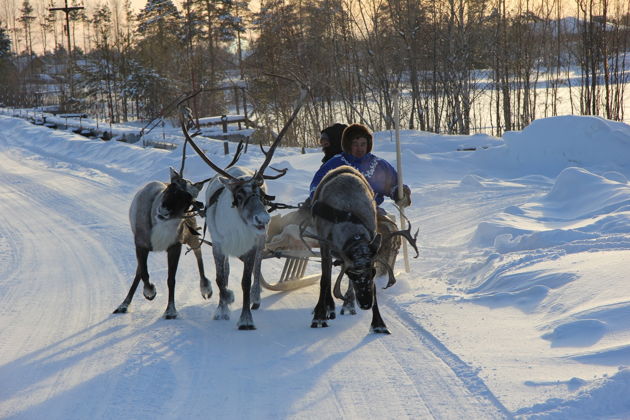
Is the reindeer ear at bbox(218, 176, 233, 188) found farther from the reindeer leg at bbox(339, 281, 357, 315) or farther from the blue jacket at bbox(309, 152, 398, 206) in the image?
the reindeer leg at bbox(339, 281, 357, 315)

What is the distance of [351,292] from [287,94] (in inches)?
803

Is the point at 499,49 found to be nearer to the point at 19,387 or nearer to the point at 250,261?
the point at 250,261

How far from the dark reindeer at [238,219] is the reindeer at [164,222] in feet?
0.93

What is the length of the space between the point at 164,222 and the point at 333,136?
2.49 meters

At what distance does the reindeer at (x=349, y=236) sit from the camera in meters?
5.86

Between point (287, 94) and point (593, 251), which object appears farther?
point (287, 94)

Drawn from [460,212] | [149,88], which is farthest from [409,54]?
[149,88]

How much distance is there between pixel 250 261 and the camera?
676 cm

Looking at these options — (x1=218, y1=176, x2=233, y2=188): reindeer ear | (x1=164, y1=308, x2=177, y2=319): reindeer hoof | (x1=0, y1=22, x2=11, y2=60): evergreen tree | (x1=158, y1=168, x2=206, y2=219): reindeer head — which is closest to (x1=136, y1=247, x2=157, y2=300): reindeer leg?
(x1=164, y1=308, x2=177, y2=319): reindeer hoof

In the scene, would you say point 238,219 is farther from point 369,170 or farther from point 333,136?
point 333,136

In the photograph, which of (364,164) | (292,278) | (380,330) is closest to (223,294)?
(292,278)

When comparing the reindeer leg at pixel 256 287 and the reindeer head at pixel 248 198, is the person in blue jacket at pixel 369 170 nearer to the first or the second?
the reindeer leg at pixel 256 287

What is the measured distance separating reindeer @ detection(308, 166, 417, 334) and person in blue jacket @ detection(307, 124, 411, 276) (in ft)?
2.75

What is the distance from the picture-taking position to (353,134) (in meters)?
7.64
